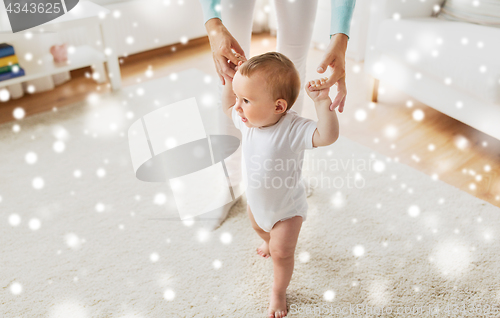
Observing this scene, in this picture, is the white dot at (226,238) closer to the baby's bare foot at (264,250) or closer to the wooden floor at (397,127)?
the baby's bare foot at (264,250)

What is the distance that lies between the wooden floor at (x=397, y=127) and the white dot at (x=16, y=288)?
111 cm

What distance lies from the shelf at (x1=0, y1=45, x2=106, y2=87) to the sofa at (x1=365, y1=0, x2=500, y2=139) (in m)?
1.42

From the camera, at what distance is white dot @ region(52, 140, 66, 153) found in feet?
5.60

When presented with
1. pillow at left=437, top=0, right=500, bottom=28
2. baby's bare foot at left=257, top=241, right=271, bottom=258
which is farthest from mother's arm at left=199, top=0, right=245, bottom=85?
pillow at left=437, top=0, right=500, bottom=28

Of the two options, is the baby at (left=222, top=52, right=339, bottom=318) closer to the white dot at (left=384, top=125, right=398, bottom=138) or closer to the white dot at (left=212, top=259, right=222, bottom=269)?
the white dot at (left=212, top=259, right=222, bottom=269)

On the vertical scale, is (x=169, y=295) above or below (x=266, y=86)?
below

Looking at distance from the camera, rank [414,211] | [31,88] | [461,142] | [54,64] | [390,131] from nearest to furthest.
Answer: [414,211], [461,142], [390,131], [54,64], [31,88]

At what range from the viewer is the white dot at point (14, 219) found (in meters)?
1.32

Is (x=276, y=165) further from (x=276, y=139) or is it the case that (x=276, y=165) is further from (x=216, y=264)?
(x=216, y=264)

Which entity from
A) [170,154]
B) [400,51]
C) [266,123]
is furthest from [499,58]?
[170,154]

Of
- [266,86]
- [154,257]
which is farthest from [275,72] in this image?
[154,257]

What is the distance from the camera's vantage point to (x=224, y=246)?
122cm

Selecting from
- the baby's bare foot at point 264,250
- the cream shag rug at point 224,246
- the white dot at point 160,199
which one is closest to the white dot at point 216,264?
the cream shag rug at point 224,246

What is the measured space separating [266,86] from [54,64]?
1.71 metres
